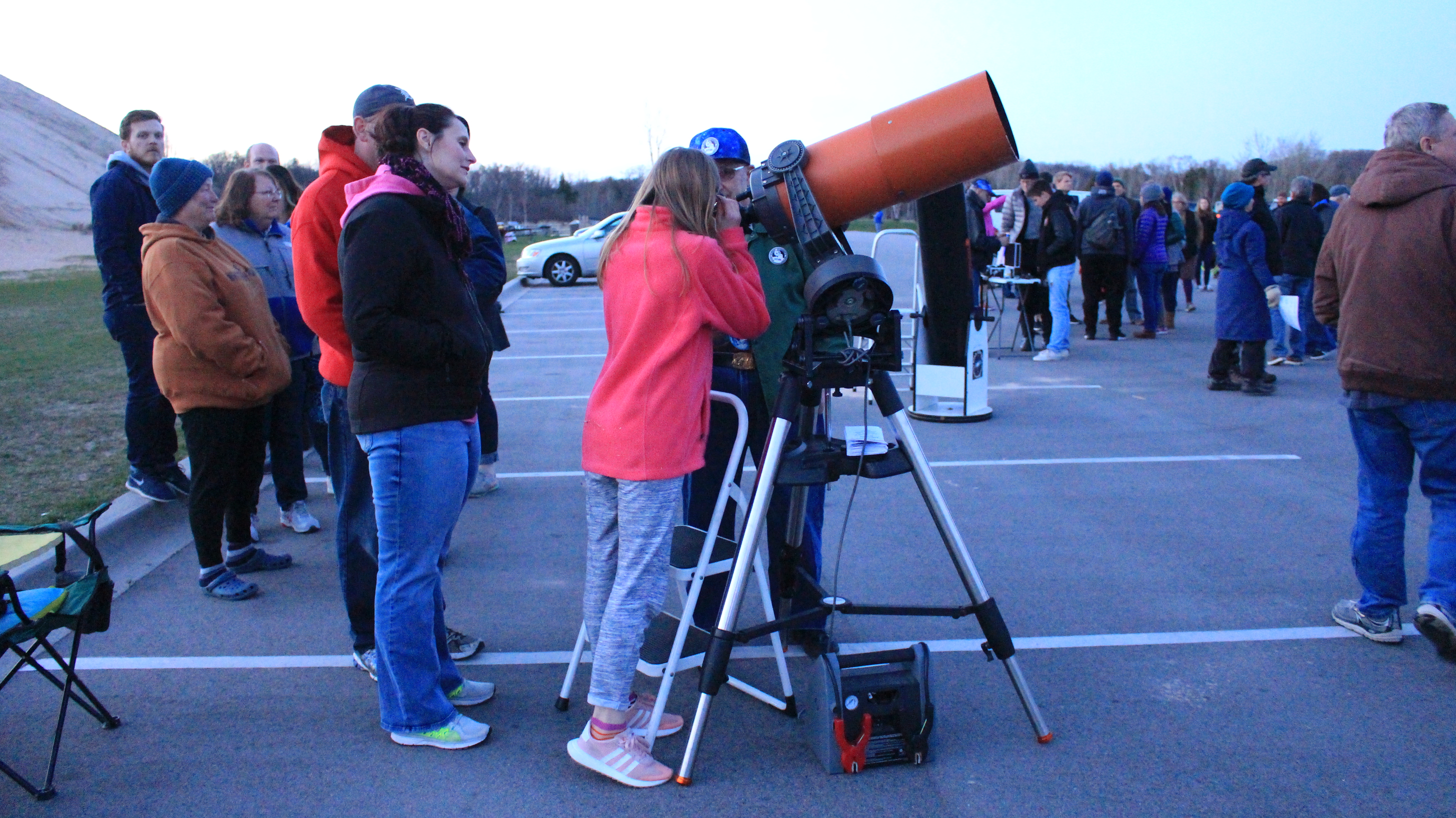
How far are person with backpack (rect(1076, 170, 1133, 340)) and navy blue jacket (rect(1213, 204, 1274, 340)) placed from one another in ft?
8.28

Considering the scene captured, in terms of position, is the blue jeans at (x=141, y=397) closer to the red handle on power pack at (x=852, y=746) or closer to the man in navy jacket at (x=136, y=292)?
the man in navy jacket at (x=136, y=292)

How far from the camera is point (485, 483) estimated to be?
18.7 feet

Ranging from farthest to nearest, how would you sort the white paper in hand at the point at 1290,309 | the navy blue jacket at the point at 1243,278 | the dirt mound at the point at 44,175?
the dirt mound at the point at 44,175, the navy blue jacket at the point at 1243,278, the white paper in hand at the point at 1290,309

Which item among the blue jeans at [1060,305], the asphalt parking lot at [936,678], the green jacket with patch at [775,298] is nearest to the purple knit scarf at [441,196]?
the green jacket with patch at [775,298]

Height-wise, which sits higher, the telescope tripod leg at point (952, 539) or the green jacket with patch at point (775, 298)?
the green jacket with patch at point (775, 298)

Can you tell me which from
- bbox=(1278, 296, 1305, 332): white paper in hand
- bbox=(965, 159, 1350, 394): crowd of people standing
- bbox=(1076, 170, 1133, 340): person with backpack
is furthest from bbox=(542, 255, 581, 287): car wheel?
bbox=(1278, 296, 1305, 332): white paper in hand

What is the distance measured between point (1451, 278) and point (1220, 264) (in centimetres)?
494

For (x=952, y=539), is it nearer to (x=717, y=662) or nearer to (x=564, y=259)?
(x=717, y=662)

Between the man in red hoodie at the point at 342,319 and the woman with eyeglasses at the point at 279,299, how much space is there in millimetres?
1497

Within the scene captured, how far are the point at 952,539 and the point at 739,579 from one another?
2.09ft

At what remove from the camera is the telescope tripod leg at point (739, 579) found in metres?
2.72

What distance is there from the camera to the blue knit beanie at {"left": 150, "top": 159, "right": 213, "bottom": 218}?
4004mm

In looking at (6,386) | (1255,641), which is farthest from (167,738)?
(6,386)

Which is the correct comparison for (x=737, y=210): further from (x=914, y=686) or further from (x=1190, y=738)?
(x=1190, y=738)
